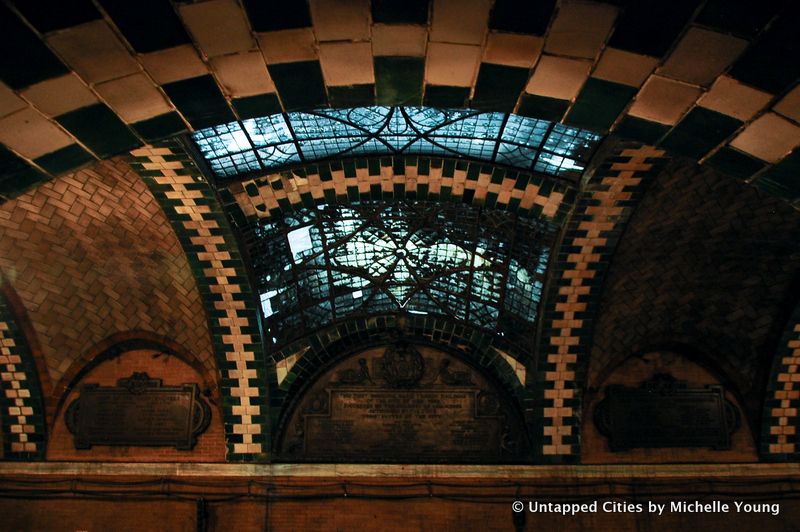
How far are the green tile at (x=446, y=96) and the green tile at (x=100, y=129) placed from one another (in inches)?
61.4

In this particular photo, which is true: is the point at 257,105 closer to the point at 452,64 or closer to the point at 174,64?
the point at 174,64

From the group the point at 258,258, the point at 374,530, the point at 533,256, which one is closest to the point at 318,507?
the point at 374,530

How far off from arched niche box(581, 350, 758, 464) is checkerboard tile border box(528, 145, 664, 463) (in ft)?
1.19

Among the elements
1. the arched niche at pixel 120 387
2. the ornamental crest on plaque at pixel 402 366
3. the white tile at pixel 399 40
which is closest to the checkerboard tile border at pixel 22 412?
the arched niche at pixel 120 387

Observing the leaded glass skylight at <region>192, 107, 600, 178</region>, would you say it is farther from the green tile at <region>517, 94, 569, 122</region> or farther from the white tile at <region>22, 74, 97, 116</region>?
the white tile at <region>22, 74, 97, 116</region>

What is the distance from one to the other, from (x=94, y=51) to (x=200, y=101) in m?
0.59

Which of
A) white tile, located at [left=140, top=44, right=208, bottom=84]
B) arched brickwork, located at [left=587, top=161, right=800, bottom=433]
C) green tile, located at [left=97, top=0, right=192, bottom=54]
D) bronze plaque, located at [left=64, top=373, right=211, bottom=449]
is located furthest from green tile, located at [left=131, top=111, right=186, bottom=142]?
bronze plaque, located at [left=64, top=373, right=211, bottom=449]

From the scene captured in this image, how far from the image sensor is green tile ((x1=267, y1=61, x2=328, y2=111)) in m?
3.40

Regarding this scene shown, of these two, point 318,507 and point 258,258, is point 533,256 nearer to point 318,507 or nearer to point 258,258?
point 258,258

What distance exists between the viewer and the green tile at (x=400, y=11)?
3.09 metres

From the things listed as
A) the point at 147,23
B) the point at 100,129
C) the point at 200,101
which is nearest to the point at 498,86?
the point at 200,101

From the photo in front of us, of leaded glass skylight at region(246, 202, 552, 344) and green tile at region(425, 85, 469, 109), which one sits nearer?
green tile at region(425, 85, 469, 109)

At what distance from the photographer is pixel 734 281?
32.2 ft

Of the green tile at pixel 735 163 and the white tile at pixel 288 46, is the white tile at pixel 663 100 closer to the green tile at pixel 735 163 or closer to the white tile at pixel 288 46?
the green tile at pixel 735 163
